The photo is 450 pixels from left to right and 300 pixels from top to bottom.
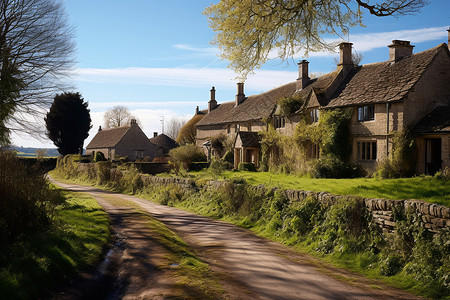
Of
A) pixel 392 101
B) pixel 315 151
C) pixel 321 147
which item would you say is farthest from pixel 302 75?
pixel 392 101

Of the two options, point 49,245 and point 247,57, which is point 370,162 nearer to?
point 247,57

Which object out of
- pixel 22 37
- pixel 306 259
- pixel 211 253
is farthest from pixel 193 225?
pixel 22 37

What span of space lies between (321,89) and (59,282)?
93.3 ft

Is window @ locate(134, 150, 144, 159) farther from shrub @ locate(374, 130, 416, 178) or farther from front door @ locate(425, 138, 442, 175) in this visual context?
front door @ locate(425, 138, 442, 175)

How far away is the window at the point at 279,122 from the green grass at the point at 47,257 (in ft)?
89.8

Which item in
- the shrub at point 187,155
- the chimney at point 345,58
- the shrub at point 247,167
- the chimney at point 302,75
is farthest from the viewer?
the shrub at point 187,155

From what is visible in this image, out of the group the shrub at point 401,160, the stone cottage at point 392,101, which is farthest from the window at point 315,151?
the shrub at point 401,160

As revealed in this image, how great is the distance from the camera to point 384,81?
2858 cm

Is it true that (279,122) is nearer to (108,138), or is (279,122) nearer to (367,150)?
(367,150)

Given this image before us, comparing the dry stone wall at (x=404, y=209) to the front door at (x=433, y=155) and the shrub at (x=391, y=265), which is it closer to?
the shrub at (x=391, y=265)

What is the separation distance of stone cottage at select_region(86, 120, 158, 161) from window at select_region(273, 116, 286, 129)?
80.4 feet

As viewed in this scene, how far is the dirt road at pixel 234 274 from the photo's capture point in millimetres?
8125

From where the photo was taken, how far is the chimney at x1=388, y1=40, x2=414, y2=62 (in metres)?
30.1

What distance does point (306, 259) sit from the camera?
37.1ft
